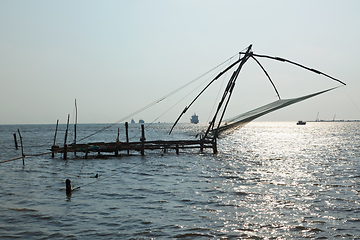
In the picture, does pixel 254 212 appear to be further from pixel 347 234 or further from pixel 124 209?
pixel 124 209

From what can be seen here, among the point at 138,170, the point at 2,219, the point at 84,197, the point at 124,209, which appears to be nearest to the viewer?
the point at 2,219

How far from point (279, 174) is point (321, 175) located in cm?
278

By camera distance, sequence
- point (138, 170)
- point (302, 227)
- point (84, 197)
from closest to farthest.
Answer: point (302, 227)
point (84, 197)
point (138, 170)

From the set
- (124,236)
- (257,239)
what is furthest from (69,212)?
(257,239)

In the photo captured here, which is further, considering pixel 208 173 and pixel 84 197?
pixel 208 173

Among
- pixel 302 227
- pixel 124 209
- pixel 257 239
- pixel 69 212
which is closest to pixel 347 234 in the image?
pixel 302 227

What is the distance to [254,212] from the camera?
A: 36.7 ft

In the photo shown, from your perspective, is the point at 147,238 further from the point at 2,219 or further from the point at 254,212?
the point at 2,219

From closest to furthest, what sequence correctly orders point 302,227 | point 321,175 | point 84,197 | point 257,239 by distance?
1. point 257,239
2. point 302,227
3. point 84,197
4. point 321,175

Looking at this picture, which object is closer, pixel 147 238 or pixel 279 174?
pixel 147 238

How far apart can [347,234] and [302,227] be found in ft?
4.28

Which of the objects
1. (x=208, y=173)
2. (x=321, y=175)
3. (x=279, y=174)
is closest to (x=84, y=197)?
(x=208, y=173)

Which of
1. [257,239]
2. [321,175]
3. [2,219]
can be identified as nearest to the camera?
[257,239]

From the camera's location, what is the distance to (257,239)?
8.68 m
